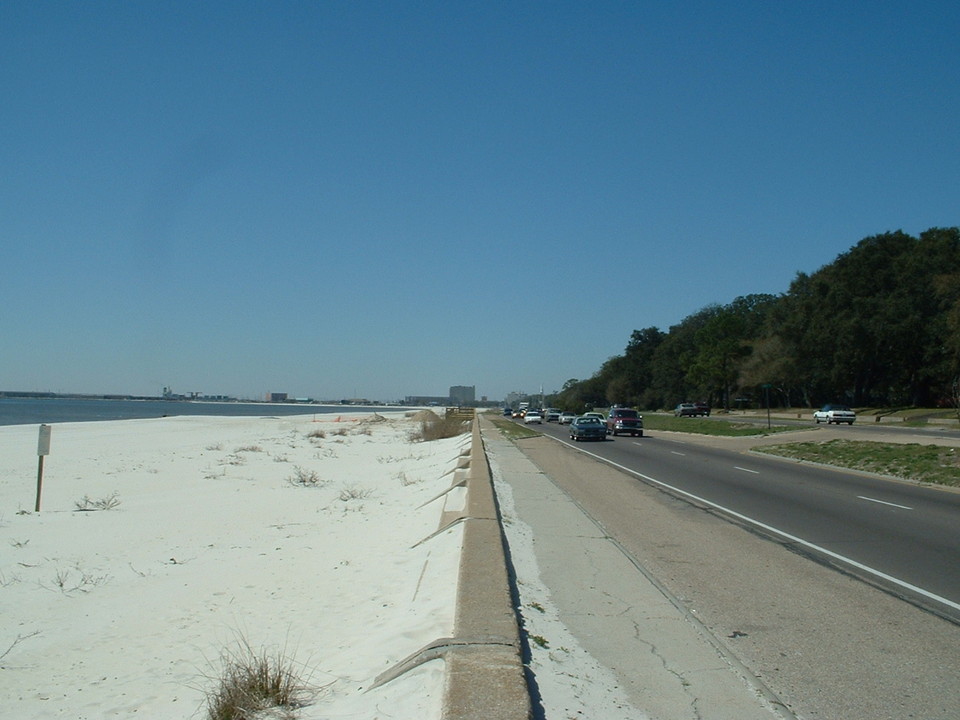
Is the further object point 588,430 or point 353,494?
point 588,430

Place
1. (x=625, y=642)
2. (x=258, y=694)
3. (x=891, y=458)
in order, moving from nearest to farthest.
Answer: (x=258, y=694)
(x=625, y=642)
(x=891, y=458)

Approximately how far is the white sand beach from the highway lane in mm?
5223

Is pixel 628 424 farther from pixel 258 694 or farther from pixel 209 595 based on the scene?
pixel 258 694

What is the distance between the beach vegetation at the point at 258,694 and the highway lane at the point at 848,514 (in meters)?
6.20

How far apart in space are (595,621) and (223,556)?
6.50m

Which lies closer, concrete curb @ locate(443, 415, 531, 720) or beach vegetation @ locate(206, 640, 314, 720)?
concrete curb @ locate(443, 415, 531, 720)

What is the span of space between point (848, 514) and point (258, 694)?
42.0 feet

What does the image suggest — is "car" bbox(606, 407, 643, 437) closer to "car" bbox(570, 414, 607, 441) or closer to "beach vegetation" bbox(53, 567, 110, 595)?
"car" bbox(570, 414, 607, 441)

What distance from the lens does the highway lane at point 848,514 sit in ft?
31.4

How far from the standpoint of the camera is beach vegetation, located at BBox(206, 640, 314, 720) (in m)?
5.17

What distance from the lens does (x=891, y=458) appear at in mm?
24734

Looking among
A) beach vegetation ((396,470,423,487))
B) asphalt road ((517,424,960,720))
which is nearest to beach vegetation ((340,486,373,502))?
beach vegetation ((396,470,423,487))

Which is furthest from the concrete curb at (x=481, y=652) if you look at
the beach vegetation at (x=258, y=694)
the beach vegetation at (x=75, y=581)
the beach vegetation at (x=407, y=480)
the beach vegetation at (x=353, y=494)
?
the beach vegetation at (x=407, y=480)

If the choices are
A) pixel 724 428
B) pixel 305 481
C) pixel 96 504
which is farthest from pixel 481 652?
pixel 724 428
